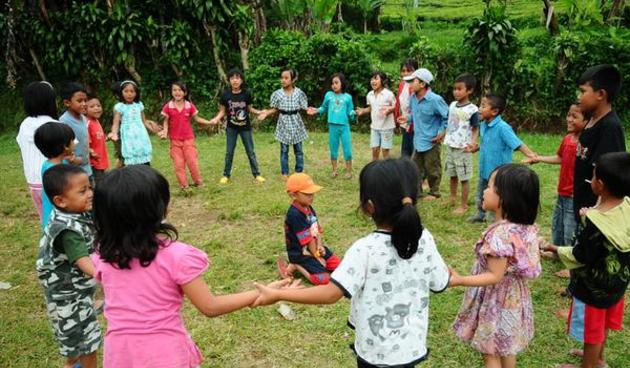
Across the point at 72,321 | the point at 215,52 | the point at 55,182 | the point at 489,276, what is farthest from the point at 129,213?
the point at 215,52

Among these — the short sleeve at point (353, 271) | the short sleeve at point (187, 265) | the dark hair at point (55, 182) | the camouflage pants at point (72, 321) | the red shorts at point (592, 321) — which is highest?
the dark hair at point (55, 182)

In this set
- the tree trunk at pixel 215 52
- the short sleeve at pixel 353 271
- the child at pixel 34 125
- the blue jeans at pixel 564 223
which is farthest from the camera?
the tree trunk at pixel 215 52

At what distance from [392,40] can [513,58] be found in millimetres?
2970

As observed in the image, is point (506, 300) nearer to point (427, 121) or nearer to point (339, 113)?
point (427, 121)

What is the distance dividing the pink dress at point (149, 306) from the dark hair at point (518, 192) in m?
1.47

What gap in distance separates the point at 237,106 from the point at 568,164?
432cm

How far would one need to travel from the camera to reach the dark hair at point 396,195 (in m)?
1.90

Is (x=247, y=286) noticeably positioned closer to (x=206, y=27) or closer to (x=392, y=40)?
(x=206, y=27)

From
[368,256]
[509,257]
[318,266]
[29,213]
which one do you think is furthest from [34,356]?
[29,213]

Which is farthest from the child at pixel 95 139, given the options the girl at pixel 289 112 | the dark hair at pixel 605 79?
the dark hair at pixel 605 79

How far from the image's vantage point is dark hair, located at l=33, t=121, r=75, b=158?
340 cm

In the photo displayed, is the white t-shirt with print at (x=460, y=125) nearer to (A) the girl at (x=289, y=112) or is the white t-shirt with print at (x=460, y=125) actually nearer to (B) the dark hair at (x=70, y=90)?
(A) the girl at (x=289, y=112)

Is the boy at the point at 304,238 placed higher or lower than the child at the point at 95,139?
lower

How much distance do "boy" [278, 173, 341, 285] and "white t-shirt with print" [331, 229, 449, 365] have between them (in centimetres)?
195
